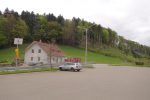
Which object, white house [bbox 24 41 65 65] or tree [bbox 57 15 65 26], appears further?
tree [bbox 57 15 65 26]

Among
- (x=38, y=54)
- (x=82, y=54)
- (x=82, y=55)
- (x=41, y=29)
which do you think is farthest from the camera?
(x=41, y=29)

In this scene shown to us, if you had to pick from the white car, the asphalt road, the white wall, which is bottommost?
the asphalt road

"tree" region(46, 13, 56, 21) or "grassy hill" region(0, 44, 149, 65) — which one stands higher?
"tree" region(46, 13, 56, 21)

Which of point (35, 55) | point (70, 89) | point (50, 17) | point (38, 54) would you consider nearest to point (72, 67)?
point (70, 89)

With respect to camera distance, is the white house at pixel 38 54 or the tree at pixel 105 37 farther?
the tree at pixel 105 37

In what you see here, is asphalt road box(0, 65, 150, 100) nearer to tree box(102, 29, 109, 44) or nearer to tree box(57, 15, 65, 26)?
tree box(57, 15, 65, 26)

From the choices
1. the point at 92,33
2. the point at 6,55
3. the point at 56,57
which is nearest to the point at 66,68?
the point at 56,57

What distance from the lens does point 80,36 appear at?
11981 cm

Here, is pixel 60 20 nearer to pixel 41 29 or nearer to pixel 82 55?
pixel 41 29

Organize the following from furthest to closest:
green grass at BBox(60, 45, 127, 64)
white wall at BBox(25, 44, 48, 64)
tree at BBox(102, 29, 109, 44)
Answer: tree at BBox(102, 29, 109, 44), green grass at BBox(60, 45, 127, 64), white wall at BBox(25, 44, 48, 64)

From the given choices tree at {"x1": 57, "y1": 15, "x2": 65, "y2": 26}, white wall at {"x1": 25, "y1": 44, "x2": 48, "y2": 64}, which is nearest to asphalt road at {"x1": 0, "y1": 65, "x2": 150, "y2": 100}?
white wall at {"x1": 25, "y1": 44, "x2": 48, "y2": 64}

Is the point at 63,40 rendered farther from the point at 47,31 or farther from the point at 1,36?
the point at 1,36

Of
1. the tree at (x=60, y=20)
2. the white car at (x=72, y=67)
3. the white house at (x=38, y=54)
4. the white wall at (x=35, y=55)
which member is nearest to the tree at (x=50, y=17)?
the tree at (x=60, y=20)

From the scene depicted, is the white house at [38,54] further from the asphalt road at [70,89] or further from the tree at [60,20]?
the tree at [60,20]
